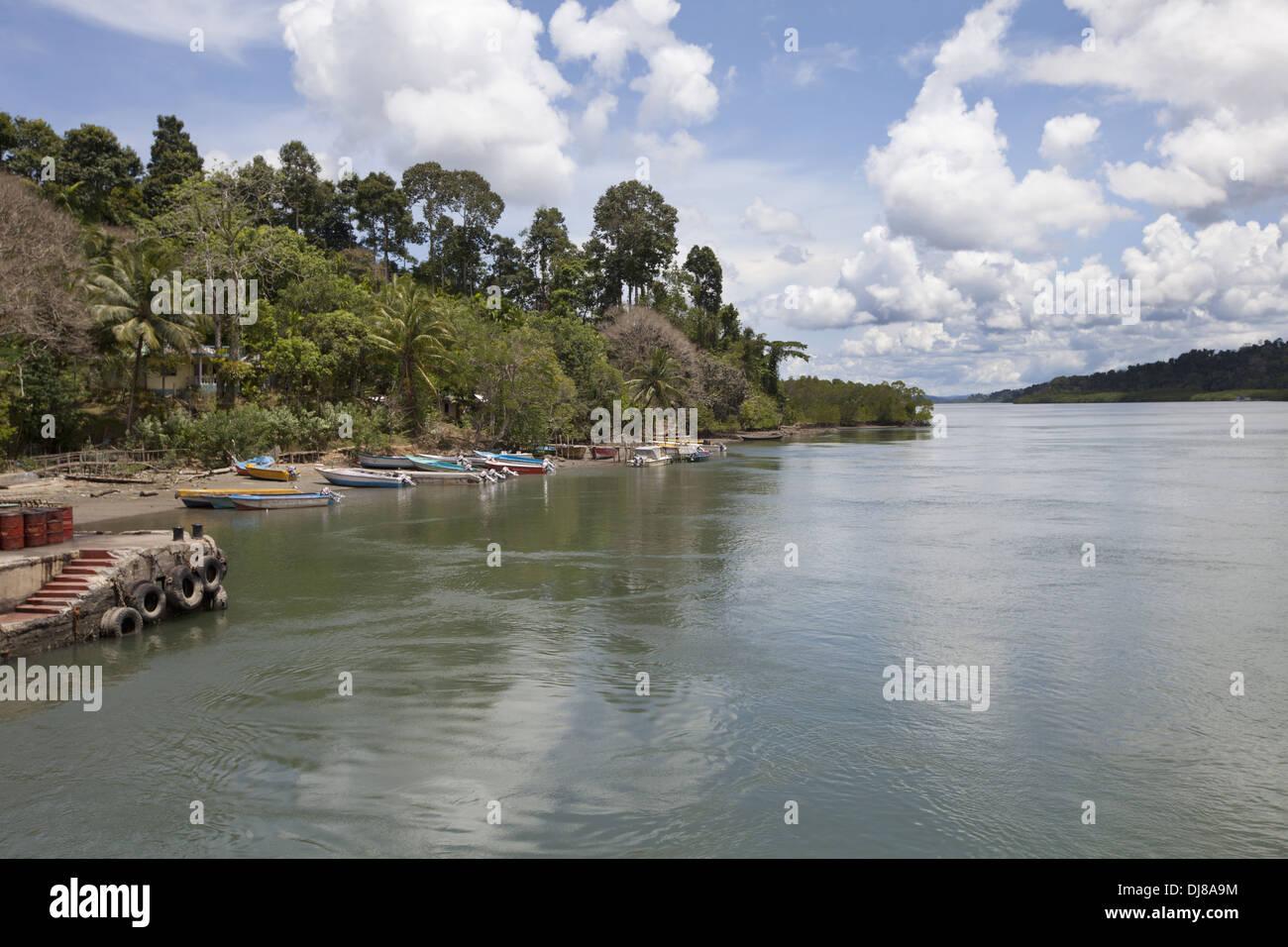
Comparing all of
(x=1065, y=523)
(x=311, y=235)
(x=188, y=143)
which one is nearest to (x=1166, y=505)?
(x=1065, y=523)

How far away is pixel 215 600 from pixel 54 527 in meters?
3.93

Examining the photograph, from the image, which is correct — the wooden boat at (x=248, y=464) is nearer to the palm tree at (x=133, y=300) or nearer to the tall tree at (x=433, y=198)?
the palm tree at (x=133, y=300)

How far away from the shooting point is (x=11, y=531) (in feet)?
59.0

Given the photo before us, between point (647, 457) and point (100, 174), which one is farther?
point (647, 457)

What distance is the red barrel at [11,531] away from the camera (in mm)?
17938

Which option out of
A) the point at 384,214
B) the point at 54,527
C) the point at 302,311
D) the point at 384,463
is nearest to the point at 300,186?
the point at 384,214

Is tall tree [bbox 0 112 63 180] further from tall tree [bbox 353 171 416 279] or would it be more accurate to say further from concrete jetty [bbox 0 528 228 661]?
concrete jetty [bbox 0 528 228 661]

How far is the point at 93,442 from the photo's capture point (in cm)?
4653

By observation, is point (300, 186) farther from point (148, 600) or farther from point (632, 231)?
point (148, 600)

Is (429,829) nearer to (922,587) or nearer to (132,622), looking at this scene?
(132,622)

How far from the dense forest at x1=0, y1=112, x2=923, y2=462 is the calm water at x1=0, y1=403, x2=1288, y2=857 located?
2051cm

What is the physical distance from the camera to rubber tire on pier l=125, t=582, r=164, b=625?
1836cm

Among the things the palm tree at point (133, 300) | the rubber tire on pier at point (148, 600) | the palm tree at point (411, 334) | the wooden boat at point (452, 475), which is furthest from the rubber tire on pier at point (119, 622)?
the palm tree at point (411, 334)

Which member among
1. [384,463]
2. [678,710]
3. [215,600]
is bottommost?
[678,710]
